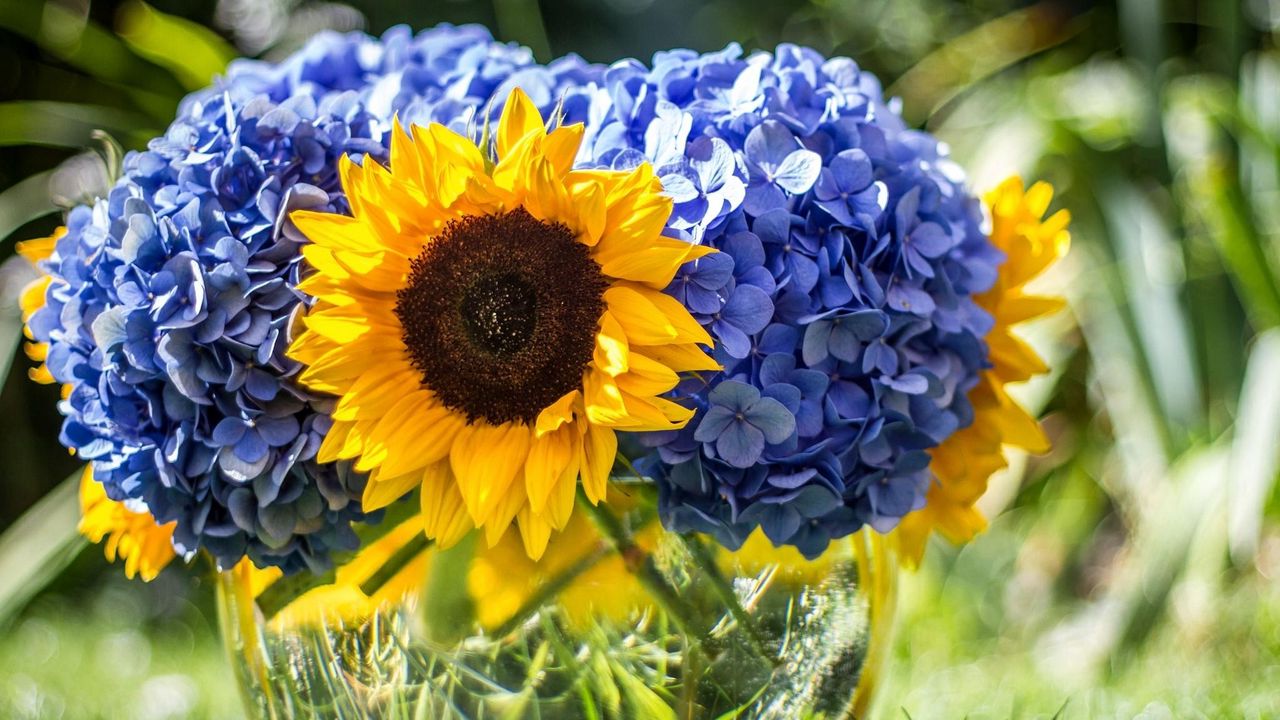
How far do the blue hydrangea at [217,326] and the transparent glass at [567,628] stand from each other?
1.7 inches

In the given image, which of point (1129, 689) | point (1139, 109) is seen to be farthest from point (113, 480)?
point (1139, 109)

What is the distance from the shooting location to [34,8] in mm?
1531

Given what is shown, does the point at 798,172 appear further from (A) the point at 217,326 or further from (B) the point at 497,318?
(A) the point at 217,326

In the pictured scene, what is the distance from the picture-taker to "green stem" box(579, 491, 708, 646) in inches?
20.9

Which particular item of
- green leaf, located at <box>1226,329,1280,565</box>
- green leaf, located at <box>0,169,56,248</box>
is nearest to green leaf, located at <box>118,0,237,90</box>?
green leaf, located at <box>0,169,56,248</box>

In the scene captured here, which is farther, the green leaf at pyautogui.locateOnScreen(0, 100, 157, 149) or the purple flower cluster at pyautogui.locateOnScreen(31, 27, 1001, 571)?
the green leaf at pyautogui.locateOnScreen(0, 100, 157, 149)

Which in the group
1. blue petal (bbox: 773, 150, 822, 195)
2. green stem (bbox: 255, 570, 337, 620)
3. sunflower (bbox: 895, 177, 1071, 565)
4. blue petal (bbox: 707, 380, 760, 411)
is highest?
blue petal (bbox: 773, 150, 822, 195)

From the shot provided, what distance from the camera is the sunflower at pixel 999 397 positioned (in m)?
0.58

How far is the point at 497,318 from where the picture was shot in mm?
474

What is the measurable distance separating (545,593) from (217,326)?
0.20m

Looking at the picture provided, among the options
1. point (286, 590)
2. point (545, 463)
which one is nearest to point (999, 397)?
point (545, 463)

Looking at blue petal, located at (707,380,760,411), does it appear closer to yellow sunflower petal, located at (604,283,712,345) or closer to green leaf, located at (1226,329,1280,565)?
yellow sunflower petal, located at (604,283,712,345)

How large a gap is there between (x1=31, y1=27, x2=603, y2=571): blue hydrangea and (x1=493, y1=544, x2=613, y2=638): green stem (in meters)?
0.09

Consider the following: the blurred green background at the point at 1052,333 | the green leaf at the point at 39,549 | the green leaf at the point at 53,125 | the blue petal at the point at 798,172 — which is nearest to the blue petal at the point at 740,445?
the blue petal at the point at 798,172
